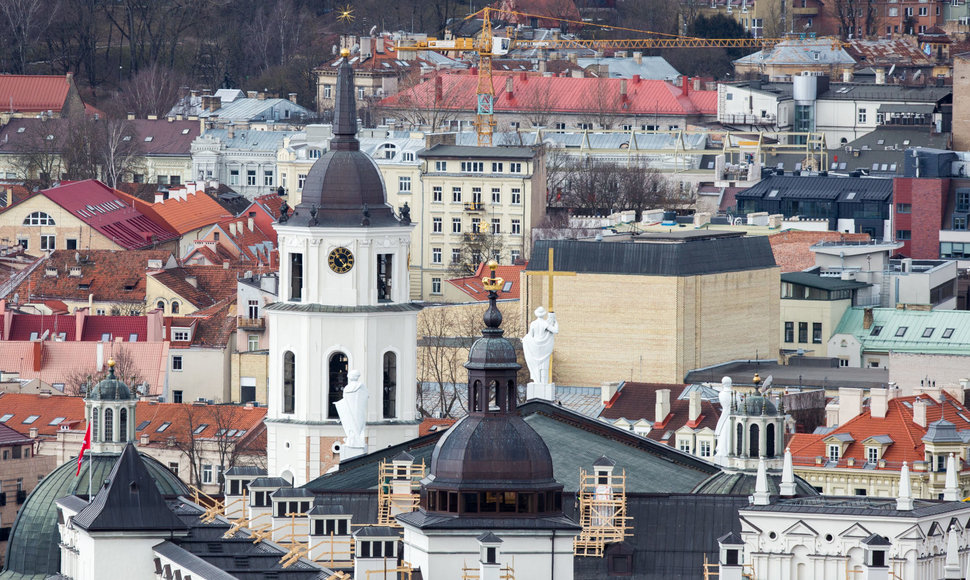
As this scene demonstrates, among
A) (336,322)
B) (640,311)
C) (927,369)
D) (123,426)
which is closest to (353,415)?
(336,322)

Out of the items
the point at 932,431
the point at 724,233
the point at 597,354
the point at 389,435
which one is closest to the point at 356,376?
the point at 389,435

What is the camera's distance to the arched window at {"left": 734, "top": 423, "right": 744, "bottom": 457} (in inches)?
3863

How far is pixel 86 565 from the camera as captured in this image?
97188 millimetres

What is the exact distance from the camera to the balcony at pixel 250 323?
577ft

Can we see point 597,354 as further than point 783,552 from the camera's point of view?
Yes

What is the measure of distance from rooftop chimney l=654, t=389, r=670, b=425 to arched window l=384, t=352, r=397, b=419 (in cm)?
4001

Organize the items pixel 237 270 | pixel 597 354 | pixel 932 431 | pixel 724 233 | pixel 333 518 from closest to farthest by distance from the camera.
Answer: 1. pixel 333 518
2. pixel 932 431
3. pixel 597 354
4. pixel 724 233
5. pixel 237 270

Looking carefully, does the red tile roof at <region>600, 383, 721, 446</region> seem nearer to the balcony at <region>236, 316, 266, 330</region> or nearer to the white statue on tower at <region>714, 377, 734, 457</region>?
the balcony at <region>236, 316, 266, 330</region>

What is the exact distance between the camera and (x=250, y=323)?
176 m

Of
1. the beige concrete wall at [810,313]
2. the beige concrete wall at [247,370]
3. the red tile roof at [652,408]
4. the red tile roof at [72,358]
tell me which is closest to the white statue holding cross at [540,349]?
the red tile roof at [652,408]

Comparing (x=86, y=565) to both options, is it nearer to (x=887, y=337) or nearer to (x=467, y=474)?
(x=467, y=474)

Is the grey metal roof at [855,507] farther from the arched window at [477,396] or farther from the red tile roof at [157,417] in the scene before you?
the red tile roof at [157,417]

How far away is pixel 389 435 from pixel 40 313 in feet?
275

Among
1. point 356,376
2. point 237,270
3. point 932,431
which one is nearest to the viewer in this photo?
point 356,376
